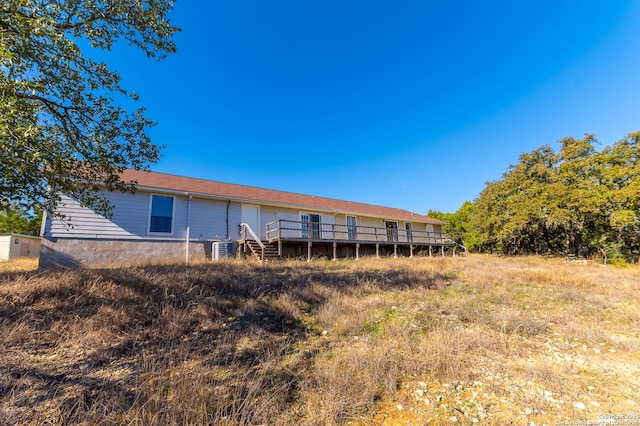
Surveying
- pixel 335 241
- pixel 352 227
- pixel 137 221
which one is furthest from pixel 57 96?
pixel 352 227

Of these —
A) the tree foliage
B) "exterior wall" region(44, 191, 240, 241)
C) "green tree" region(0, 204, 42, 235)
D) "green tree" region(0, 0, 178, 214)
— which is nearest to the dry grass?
"green tree" region(0, 0, 178, 214)

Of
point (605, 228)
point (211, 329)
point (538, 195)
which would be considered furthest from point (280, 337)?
point (605, 228)

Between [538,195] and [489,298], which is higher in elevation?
[538,195]

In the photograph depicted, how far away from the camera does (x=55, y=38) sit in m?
4.56

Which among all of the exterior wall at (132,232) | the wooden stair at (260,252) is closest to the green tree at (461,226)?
the wooden stair at (260,252)

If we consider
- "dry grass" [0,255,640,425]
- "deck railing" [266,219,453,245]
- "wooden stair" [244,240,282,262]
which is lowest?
"dry grass" [0,255,640,425]

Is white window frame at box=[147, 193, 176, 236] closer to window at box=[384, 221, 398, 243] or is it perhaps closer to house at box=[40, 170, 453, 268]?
house at box=[40, 170, 453, 268]

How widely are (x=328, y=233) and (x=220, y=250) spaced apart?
8429mm

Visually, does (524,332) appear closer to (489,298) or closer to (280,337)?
(489,298)

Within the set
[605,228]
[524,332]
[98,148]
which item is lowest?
[524,332]

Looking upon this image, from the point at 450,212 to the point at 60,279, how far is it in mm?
33024

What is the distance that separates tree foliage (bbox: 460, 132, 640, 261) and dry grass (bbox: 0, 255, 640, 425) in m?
14.3

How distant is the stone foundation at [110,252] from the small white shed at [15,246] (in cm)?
1210

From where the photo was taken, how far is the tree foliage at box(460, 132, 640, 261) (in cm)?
1623
